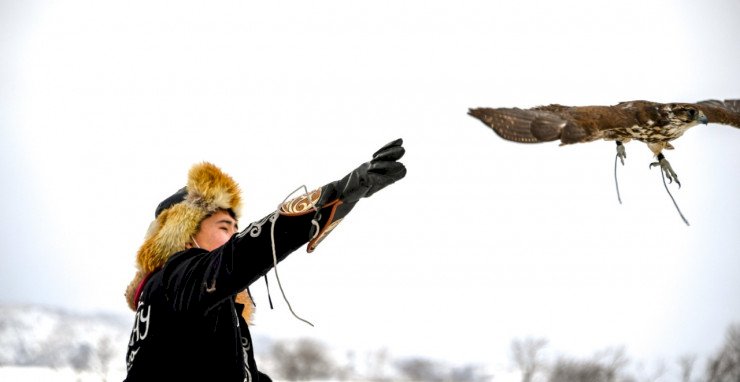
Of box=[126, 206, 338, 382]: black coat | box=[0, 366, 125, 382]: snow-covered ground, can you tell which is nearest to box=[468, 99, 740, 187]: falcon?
box=[126, 206, 338, 382]: black coat

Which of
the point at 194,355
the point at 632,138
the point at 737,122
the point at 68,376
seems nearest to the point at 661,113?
the point at 632,138

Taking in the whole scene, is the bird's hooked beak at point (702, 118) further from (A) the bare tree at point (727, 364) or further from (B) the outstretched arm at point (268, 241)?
(A) the bare tree at point (727, 364)

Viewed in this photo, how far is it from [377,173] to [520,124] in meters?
0.37

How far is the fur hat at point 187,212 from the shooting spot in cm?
252

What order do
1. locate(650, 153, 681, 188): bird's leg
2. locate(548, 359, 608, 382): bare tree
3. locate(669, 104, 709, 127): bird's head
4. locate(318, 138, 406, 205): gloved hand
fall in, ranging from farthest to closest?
locate(548, 359, 608, 382): bare tree → locate(650, 153, 681, 188): bird's leg → locate(669, 104, 709, 127): bird's head → locate(318, 138, 406, 205): gloved hand

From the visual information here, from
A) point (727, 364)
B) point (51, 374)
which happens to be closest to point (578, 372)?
point (727, 364)

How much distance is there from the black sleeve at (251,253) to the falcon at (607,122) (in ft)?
1.74

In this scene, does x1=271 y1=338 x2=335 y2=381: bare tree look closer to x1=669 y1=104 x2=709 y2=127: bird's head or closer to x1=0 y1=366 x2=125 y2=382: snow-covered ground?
x1=0 y1=366 x2=125 y2=382: snow-covered ground

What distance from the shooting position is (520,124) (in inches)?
70.0

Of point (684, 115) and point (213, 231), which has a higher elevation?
point (213, 231)

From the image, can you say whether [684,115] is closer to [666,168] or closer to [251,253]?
[666,168]

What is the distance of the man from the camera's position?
6.72ft

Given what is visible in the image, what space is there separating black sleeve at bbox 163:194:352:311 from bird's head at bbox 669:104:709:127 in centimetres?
92

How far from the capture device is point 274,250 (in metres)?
2.04
